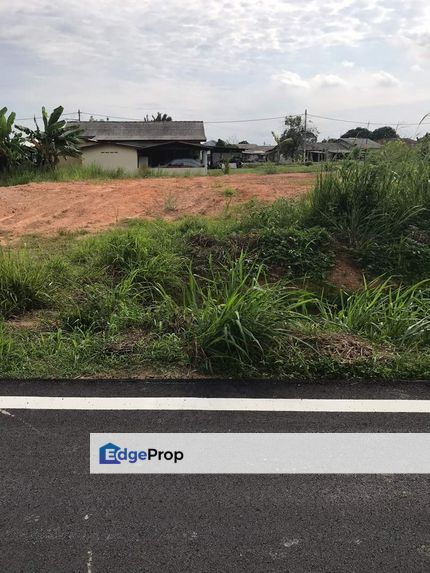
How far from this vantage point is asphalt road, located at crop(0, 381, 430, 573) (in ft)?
6.80

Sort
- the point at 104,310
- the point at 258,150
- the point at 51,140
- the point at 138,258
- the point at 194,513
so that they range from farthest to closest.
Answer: the point at 258,150 → the point at 51,140 → the point at 138,258 → the point at 104,310 → the point at 194,513

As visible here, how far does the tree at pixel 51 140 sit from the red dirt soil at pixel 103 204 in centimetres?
783

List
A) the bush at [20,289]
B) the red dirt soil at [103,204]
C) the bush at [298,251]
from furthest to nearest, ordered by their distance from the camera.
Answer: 1. the red dirt soil at [103,204]
2. the bush at [298,251]
3. the bush at [20,289]

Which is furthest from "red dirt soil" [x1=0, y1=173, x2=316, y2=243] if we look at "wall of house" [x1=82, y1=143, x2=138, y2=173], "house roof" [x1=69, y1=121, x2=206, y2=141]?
"house roof" [x1=69, y1=121, x2=206, y2=141]

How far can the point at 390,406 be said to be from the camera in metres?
3.34

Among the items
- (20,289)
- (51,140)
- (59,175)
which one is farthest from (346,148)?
(51,140)

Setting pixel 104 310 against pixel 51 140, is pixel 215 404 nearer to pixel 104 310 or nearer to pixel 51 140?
pixel 104 310

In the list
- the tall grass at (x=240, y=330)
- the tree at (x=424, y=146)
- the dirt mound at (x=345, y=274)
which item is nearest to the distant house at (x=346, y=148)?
the tree at (x=424, y=146)

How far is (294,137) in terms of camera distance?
163ft

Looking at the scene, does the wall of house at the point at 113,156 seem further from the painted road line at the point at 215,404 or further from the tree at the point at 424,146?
the painted road line at the point at 215,404

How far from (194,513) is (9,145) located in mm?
22202

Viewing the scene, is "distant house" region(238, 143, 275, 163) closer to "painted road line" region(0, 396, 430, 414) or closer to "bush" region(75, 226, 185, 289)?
"bush" region(75, 226, 185, 289)

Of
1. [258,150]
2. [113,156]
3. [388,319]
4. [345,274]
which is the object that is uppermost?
[258,150]

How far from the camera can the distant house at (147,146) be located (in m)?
32.5
